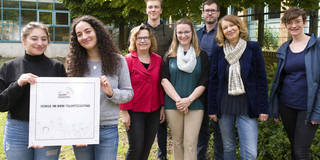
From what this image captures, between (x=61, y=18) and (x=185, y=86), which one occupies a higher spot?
(x=61, y=18)

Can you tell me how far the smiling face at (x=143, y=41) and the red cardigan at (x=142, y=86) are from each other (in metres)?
0.11

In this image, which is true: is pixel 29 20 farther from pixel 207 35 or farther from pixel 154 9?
pixel 207 35

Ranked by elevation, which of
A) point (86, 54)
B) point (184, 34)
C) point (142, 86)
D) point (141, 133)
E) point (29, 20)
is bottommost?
point (141, 133)

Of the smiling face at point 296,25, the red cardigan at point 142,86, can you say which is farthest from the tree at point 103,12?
the smiling face at point 296,25

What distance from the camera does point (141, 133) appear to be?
342 centimetres

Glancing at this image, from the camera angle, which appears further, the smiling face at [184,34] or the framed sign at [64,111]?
the smiling face at [184,34]

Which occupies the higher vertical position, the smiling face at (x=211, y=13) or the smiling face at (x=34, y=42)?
the smiling face at (x=211, y=13)

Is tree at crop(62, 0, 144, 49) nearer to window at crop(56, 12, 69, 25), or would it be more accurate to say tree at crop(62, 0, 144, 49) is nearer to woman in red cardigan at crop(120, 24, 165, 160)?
window at crop(56, 12, 69, 25)

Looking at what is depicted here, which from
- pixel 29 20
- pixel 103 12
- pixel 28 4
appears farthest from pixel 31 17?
pixel 103 12

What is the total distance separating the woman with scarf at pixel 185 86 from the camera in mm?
3479

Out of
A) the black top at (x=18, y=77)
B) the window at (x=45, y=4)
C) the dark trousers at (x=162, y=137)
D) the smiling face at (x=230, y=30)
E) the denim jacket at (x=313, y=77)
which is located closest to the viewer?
the black top at (x=18, y=77)

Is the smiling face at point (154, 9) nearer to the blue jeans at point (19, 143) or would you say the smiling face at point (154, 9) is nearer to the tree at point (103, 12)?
the blue jeans at point (19, 143)

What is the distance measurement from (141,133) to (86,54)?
4.03 feet

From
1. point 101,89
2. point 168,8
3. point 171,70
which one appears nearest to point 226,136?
point 171,70
